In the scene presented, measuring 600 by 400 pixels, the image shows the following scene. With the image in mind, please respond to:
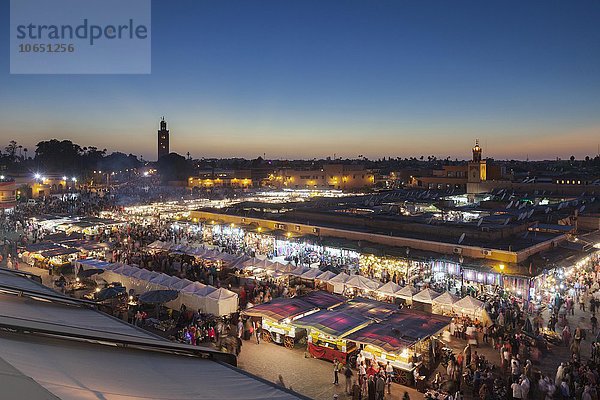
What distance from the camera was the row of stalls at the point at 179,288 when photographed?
14414 millimetres

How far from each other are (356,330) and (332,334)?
Answer: 68 cm

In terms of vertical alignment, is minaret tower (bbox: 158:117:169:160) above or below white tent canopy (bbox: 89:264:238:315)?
above

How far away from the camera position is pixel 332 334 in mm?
11156

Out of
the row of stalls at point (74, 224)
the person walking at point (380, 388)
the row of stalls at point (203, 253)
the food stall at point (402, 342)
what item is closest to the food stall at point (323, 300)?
the food stall at point (402, 342)

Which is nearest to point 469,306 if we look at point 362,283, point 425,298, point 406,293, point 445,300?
point 445,300

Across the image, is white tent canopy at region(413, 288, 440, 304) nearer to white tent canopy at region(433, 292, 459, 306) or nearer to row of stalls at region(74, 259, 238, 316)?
white tent canopy at region(433, 292, 459, 306)

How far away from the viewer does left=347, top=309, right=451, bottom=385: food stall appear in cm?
1050

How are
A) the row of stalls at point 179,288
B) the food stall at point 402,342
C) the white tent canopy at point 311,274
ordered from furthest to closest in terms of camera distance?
1. the white tent canopy at point 311,274
2. the row of stalls at point 179,288
3. the food stall at point 402,342

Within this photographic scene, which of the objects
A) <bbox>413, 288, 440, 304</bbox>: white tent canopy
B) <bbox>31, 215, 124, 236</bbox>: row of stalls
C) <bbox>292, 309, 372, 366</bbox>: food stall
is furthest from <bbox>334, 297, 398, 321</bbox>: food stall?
Result: <bbox>31, 215, 124, 236</bbox>: row of stalls

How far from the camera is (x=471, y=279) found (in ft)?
55.4

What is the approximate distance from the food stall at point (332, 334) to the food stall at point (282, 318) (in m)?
0.46

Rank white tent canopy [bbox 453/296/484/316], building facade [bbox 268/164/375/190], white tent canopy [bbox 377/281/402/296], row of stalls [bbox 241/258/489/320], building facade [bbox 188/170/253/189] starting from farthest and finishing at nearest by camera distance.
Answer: building facade [bbox 188/170/253/189] < building facade [bbox 268/164/375/190] < white tent canopy [bbox 377/281/402/296] < row of stalls [bbox 241/258/489/320] < white tent canopy [bbox 453/296/484/316]

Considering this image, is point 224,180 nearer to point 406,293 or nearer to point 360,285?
point 360,285

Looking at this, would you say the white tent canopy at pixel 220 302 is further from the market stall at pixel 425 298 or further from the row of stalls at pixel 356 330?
the market stall at pixel 425 298
